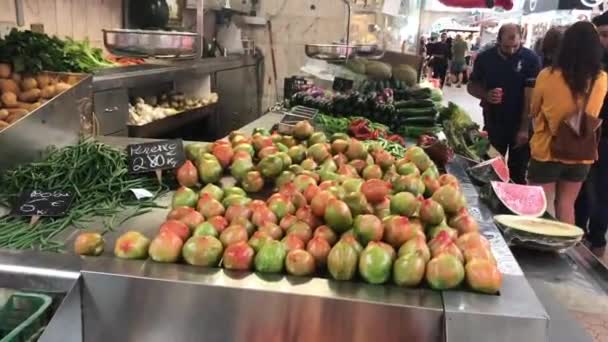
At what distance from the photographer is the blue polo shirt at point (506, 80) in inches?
198

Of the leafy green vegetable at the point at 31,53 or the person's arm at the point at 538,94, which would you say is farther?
the person's arm at the point at 538,94

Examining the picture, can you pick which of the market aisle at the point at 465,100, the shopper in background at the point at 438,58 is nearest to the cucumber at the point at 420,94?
the market aisle at the point at 465,100

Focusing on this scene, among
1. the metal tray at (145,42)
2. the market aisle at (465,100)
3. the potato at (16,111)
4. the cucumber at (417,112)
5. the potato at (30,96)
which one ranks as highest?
the metal tray at (145,42)

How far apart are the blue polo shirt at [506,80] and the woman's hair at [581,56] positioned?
1308 mm

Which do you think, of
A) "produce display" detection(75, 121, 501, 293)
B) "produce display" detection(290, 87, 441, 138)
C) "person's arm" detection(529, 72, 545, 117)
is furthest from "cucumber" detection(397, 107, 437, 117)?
"produce display" detection(75, 121, 501, 293)

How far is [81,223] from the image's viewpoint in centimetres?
Answer: 160

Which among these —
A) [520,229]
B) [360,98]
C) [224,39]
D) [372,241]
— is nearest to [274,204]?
[372,241]

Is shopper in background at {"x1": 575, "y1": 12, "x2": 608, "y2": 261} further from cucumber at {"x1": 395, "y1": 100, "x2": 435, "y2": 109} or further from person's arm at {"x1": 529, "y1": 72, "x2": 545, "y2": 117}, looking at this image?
cucumber at {"x1": 395, "y1": 100, "x2": 435, "y2": 109}

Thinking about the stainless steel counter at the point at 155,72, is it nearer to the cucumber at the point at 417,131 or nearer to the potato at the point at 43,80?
the potato at the point at 43,80

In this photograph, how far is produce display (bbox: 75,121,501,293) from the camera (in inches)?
49.1

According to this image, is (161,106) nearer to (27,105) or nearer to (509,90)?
(27,105)

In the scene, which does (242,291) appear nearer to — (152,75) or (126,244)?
(126,244)

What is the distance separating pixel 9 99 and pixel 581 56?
3477 mm

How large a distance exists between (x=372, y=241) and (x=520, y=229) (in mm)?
917
